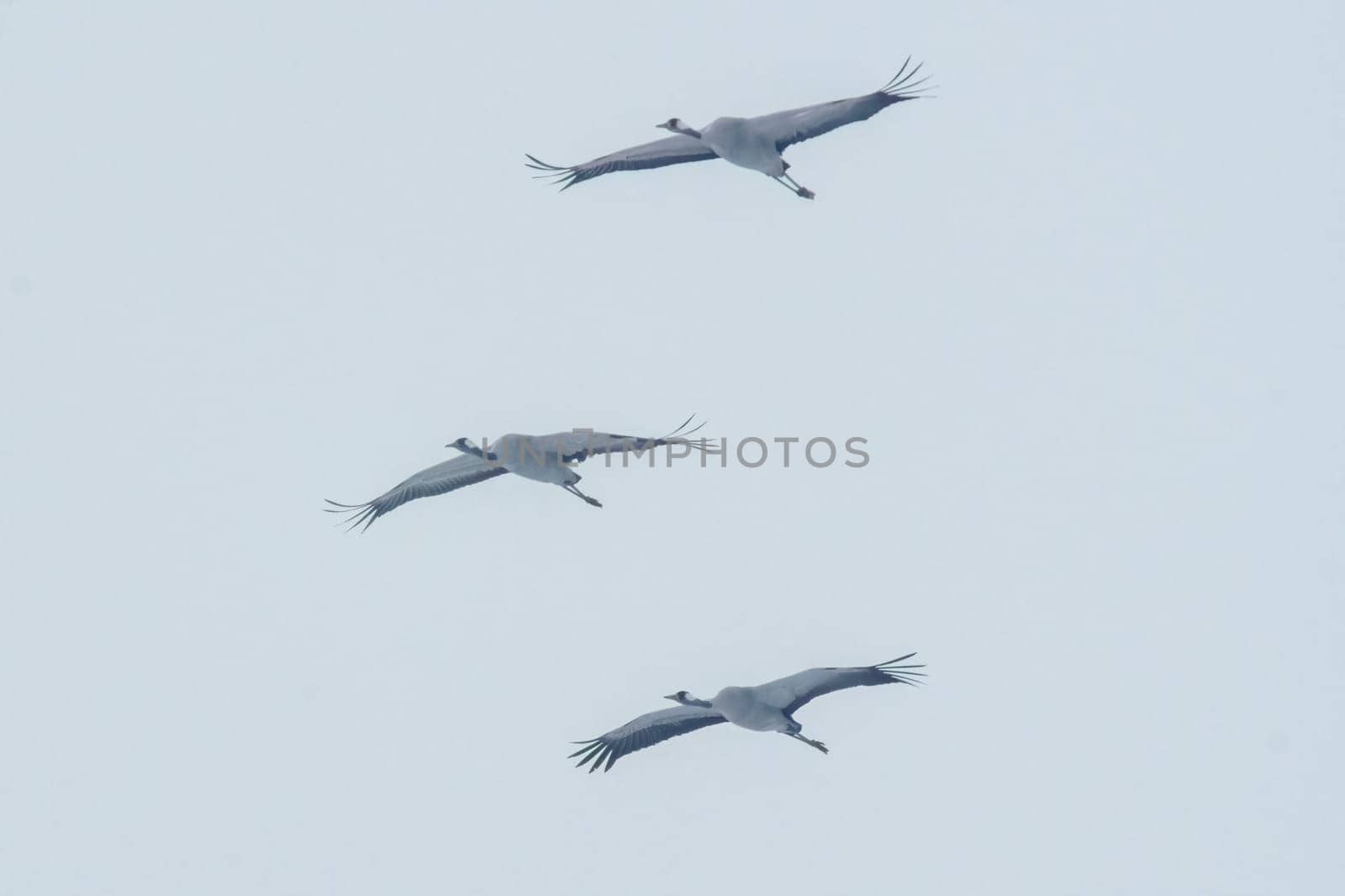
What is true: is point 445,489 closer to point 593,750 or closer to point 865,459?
point 593,750

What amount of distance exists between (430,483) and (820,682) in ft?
19.5

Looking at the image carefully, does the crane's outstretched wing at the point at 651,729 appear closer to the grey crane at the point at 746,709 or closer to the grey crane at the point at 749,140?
the grey crane at the point at 746,709

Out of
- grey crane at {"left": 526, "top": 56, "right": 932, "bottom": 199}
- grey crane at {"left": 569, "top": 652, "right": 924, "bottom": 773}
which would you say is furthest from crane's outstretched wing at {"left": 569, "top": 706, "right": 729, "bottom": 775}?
grey crane at {"left": 526, "top": 56, "right": 932, "bottom": 199}

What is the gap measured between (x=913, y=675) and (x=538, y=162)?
7.72 metres

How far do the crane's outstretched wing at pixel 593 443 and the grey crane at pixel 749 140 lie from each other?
330cm

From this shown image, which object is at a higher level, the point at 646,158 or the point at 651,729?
the point at 646,158

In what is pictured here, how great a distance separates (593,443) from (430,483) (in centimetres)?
289

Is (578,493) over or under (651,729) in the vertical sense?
over

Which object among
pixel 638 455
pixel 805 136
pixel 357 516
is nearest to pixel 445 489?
pixel 357 516

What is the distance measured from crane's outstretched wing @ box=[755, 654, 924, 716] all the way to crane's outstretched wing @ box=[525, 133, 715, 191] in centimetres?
663

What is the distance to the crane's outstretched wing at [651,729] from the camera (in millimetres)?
22250

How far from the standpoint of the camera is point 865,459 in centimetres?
2781

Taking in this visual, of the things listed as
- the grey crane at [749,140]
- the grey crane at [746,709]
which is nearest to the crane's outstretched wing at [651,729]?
the grey crane at [746,709]

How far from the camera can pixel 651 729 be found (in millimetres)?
22578
